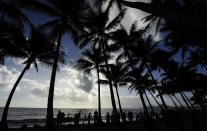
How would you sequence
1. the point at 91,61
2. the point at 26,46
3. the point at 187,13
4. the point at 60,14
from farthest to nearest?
1. the point at 91,61
2. the point at 26,46
3. the point at 60,14
4. the point at 187,13

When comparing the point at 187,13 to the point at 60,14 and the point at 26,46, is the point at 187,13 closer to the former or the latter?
the point at 60,14

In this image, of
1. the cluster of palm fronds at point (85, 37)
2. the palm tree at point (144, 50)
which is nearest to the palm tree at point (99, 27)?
the cluster of palm fronds at point (85, 37)

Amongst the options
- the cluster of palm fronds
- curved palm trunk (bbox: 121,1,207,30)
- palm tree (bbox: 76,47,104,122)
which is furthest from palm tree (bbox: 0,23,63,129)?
curved palm trunk (bbox: 121,1,207,30)

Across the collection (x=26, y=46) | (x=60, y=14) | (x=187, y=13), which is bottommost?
(x=187, y=13)

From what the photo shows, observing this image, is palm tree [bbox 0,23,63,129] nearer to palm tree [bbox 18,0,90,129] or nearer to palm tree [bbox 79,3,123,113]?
palm tree [bbox 18,0,90,129]

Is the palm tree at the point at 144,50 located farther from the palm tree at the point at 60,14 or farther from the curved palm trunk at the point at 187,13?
the curved palm trunk at the point at 187,13

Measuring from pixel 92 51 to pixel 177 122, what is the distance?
14.2 meters

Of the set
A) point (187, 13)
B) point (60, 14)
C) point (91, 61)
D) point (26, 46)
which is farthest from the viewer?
point (91, 61)

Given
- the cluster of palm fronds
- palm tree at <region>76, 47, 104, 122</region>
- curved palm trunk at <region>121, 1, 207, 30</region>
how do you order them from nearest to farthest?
curved palm trunk at <region>121, 1, 207, 30</region>
the cluster of palm fronds
palm tree at <region>76, 47, 104, 122</region>

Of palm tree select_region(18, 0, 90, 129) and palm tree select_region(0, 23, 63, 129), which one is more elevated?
palm tree select_region(18, 0, 90, 129)

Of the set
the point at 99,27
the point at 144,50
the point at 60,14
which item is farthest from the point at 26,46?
the point at 144,50

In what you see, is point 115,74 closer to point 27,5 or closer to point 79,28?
point 79,28

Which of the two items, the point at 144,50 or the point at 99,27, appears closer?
the point at 99,27

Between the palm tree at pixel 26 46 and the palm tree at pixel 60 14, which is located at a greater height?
the palm tree at pixel 60 14
